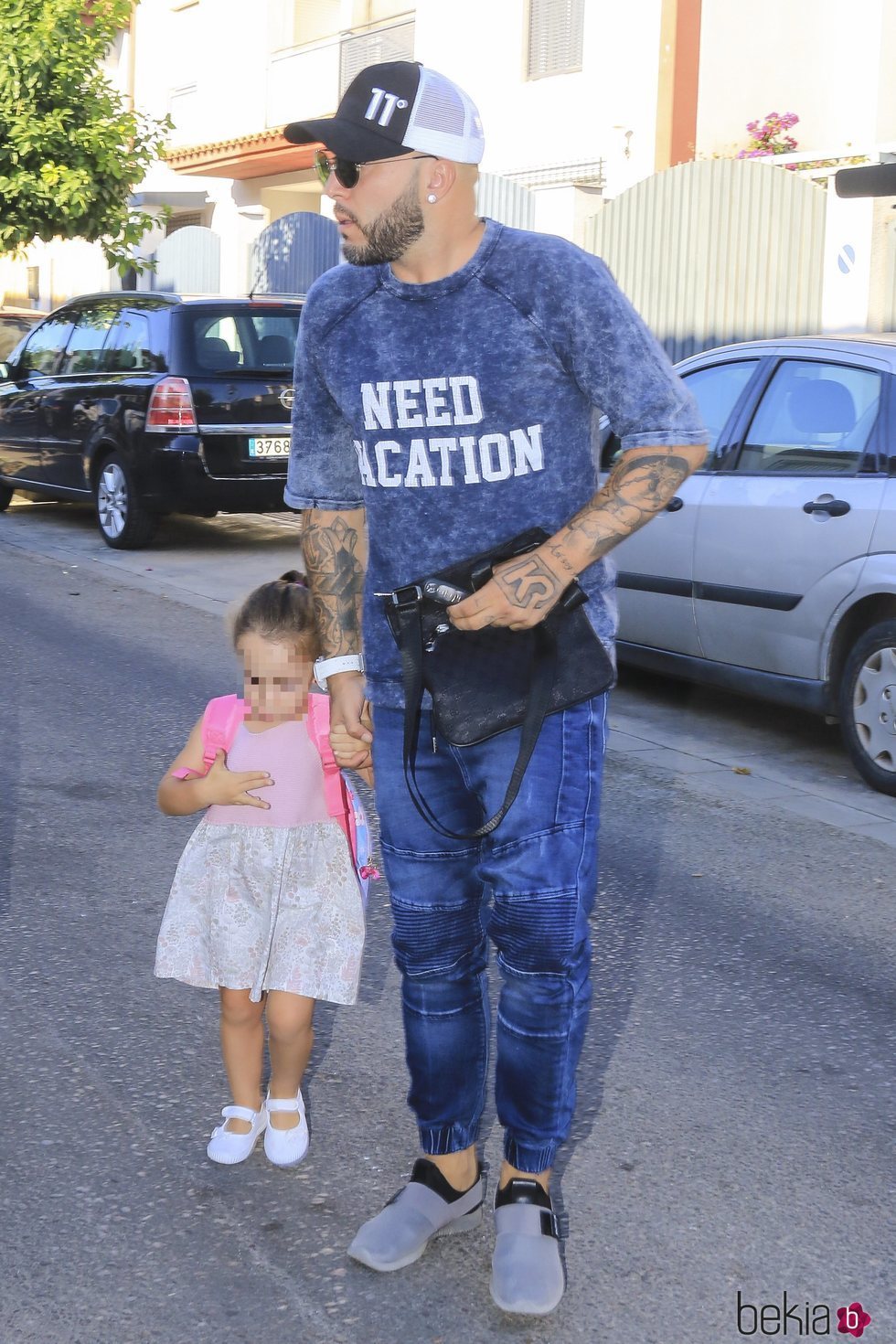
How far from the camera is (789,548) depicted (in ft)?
21.1

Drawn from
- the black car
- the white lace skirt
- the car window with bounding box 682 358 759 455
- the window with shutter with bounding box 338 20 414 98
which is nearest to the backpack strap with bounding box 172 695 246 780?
the white lace skirt

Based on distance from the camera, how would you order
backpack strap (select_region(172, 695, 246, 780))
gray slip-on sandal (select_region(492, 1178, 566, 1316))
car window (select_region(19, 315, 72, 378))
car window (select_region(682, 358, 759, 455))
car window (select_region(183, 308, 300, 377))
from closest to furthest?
gray slip-on sandal (select_region(492, 1178, 566, 1316)) → backpack strap (select_region(172, 695, 246, 780)) → car window (select_region(682, 358, 759, 455)) → car window (select_region(183, 308, 300, 377)) → car window (select_region(19, 315, 72, 378))

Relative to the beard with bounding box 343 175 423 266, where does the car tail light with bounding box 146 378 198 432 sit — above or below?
below

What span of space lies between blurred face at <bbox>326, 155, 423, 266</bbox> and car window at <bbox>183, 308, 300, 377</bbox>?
28.9ft

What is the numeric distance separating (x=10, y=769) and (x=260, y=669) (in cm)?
330

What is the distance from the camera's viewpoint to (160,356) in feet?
37.5

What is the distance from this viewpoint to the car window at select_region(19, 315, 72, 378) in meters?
12.9

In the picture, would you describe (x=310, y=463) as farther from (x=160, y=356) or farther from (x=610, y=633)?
(x=160, y=356)

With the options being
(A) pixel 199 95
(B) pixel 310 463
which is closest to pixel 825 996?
(B) pixel 310 463

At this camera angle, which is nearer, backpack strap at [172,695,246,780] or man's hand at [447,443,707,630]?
man's hand at [447,443,707,630]

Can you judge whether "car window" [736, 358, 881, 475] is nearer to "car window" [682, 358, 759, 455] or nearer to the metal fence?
"car window" [682, 358, 759, 455]

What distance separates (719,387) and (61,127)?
9.88 meters

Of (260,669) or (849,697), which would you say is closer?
(260,669)

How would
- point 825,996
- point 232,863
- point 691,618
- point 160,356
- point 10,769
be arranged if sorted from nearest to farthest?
point 232,863 → point 825,996 → point 10,769 → point 691,618 → point 160,356
